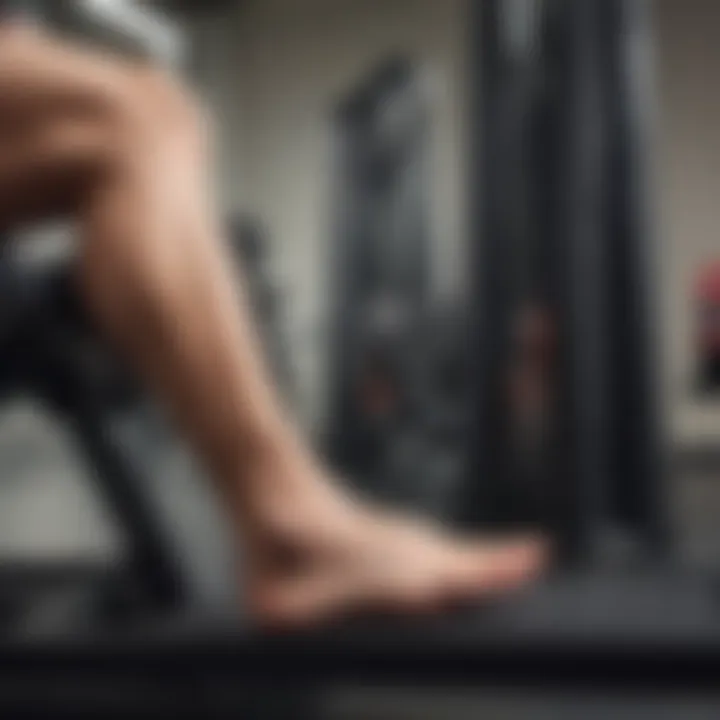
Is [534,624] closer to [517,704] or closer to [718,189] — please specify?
[517,704]

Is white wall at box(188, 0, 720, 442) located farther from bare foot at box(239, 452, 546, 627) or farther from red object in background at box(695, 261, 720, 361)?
bare foot at box(239, 452, 546, 627)

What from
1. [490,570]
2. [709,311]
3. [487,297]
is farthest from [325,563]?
[709,311]

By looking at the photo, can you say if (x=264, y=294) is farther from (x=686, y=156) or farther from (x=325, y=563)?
(x=325, y=563)

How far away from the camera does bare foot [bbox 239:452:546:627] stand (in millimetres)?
963

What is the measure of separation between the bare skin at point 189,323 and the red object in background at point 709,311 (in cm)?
149

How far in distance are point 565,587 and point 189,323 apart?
474mm

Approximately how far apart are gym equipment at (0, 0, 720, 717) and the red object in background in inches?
30.1

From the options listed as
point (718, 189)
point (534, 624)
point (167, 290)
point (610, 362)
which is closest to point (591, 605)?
point (534, 624)

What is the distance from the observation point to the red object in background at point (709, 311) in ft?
7.94

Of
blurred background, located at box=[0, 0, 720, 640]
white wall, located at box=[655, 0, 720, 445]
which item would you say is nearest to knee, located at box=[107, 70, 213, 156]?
blurred background, located at box=[0, 0, 720, 640]

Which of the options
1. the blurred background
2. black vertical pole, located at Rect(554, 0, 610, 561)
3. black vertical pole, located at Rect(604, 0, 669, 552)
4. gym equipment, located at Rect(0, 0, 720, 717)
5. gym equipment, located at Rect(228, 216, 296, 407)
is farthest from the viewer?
the blurred background

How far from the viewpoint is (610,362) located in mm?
1623

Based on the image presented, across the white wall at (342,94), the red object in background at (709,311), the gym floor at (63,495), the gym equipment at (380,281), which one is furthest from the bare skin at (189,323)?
the red object in background at (709,311)

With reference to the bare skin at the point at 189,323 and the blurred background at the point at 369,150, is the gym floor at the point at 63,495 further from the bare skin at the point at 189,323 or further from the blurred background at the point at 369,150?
the bare skin at the point at 189,323
